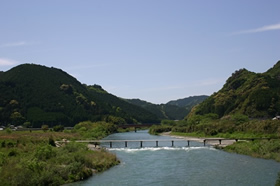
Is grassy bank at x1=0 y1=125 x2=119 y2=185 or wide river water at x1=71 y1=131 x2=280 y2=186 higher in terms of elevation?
grassy bank at x1=0 y1=125 x2=119 y2=185

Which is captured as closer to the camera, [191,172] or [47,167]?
[47,167]

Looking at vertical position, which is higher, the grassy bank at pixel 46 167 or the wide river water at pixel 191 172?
the grassy bank at pixel 46 167

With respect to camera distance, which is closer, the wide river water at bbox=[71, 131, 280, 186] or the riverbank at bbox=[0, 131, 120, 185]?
the riverbank at bbox=[0, 131, 120, 185]

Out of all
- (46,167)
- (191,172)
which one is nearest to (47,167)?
(46,167)

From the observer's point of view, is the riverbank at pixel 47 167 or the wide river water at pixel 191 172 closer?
the riverbank at pixel 47 167

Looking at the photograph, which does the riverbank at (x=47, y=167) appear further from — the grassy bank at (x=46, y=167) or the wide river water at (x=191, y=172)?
the wide river water at (x=191, y=172)

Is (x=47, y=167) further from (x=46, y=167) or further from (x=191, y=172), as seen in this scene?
(x=191, y=172)

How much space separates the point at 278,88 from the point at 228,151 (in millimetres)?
130758

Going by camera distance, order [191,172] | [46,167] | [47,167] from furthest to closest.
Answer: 1. [191,172]
2. [46,167]
3. [47,167]

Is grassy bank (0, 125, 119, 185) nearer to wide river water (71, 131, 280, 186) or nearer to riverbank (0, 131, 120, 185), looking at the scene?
riverbank (0, 131, 120, 185)

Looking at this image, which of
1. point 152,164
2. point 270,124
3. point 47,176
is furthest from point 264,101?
point 47,176

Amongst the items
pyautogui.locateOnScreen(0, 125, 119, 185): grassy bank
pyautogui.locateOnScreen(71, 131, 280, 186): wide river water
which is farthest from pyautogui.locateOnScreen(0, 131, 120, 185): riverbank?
pyautogui.locateOnScreen(71, 131, 280, 186): wide river water

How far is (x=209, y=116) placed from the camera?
634 feet

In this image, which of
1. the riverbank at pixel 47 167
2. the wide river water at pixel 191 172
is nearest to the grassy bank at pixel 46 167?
the riverbank at pixel 47 167
